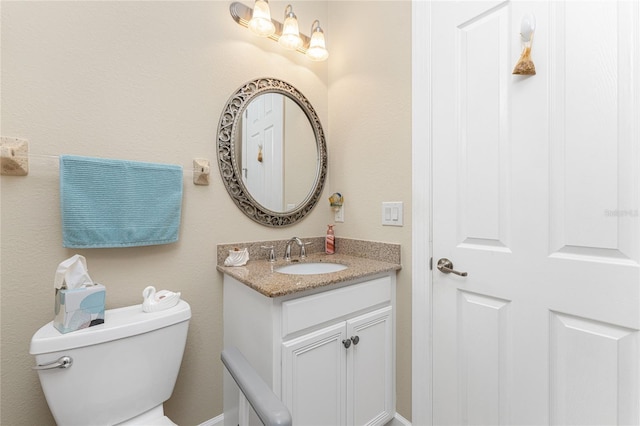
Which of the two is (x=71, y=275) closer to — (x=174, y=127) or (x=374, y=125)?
(x=174, y=127)

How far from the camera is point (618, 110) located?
2.71 ft

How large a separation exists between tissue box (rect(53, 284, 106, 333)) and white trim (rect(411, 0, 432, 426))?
127cm

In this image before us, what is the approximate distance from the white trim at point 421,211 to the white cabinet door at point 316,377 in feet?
1.25

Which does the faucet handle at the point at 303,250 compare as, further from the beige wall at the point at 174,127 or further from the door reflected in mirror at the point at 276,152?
the door reflected in mirror at the point at 276,152

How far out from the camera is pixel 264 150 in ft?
5.10

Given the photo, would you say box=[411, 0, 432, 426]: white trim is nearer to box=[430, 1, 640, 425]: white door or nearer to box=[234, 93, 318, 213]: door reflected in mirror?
box=[430, 1, 640, 425]: white door

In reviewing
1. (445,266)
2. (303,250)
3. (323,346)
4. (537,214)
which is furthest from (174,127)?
(537,214)

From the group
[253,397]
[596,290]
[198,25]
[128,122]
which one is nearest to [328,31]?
[198,25]

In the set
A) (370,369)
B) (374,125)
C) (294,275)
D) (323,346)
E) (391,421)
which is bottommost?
(391,421)

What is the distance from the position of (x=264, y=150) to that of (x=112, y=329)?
1.05 meters

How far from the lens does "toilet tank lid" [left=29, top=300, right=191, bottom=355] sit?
2.68 feet

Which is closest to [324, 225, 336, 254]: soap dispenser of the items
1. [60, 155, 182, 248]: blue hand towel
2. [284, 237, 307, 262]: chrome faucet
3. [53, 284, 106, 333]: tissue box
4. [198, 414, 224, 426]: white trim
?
[284, 237, 307, 262]: chrome faucet

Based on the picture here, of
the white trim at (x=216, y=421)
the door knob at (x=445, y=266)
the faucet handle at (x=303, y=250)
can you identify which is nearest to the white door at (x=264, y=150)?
the faucet handle at (x=303, y=250)

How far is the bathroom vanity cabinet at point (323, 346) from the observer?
103 centimetres
